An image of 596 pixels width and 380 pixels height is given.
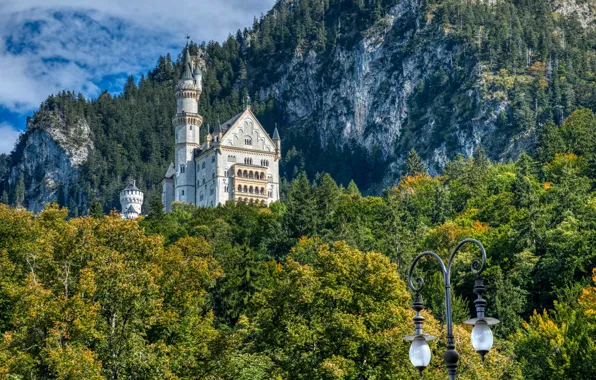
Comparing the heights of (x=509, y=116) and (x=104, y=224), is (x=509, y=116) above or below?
above

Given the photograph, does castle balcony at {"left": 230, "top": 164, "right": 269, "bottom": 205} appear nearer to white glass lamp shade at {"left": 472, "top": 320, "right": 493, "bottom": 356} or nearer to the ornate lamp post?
the ornate lamp post

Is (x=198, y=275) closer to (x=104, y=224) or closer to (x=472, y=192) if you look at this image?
(x=104, y=224)

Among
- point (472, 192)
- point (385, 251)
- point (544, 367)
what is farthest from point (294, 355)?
point (472, 192)

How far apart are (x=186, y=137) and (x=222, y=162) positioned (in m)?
12.7

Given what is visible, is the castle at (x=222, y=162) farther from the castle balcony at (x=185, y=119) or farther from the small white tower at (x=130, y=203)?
the small white tower at (x=130, y=203)

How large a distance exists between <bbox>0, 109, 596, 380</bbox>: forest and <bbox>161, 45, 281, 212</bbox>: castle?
46.7m

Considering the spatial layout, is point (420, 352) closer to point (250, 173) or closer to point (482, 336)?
point (482, 336)

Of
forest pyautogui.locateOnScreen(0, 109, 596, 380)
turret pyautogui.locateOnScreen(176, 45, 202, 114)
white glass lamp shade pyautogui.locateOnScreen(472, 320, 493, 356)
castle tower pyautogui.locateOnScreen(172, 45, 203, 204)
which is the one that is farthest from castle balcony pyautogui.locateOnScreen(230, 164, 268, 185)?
white glass lamp shade pyautogui.locateOnScreen(472, 320, 493, 356)

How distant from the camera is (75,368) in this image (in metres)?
37.4

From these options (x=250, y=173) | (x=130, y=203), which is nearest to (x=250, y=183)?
(x=250, y=173)

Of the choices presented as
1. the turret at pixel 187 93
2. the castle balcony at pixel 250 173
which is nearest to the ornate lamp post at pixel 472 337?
the castle balcony at pixel 250 173

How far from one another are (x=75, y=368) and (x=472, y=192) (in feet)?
238

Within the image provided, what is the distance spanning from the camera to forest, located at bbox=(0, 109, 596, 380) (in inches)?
1633

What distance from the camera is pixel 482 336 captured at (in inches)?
797
